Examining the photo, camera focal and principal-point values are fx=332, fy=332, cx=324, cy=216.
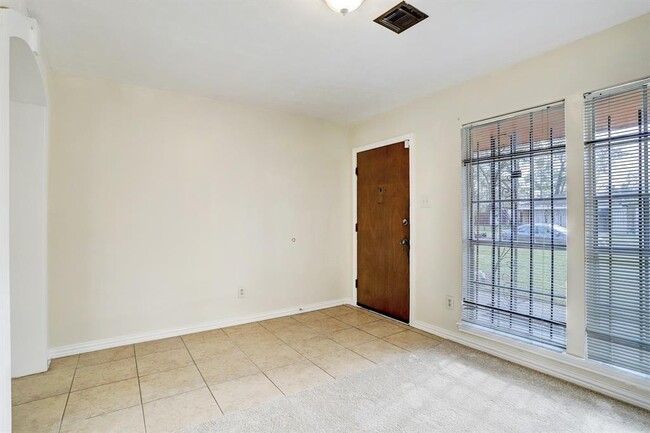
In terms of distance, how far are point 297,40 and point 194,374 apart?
2.67 meters

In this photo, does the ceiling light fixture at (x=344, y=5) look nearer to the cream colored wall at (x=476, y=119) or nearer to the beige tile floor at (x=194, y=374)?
the cream colored wall at (x=476, y=119)

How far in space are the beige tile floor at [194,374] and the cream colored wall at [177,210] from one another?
397 millimetres

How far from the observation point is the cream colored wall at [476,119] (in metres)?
2.30

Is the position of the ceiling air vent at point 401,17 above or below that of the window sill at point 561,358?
above

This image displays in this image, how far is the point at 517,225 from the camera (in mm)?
2799

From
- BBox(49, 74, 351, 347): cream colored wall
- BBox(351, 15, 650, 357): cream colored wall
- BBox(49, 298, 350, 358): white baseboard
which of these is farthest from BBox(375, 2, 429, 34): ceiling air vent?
BBox(49, 298, 350, 358): white baseboard

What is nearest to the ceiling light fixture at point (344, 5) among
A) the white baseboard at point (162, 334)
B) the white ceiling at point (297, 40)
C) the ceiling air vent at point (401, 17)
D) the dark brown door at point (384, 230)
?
the white ceiling at point (297, 40)

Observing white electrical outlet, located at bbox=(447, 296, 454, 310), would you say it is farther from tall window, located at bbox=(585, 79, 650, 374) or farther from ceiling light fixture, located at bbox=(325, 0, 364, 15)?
ceiling light fixture, located at bbox=(325, 0, 364, 15)

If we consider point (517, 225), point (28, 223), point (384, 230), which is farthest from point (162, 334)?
point (517, 225)

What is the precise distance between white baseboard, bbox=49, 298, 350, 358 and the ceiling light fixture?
321 cm

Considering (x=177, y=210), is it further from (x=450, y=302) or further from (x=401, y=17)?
(x=450, y=302)

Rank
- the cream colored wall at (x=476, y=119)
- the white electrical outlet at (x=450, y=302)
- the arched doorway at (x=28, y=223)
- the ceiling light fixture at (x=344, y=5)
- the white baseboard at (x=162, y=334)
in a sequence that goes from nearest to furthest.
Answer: the ceiling light fixture at (x=344, y=5)
the cream colored wall at (x=476, y=119)
the arched doorway at (x=28, y=223)
the white baseboard at (x=162, y=334)
the white electrical outlet at (x=450, y=302)

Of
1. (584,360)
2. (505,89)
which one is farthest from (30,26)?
(584,360)

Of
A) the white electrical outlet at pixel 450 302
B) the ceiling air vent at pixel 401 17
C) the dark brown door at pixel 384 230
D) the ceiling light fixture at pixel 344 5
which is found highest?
the ceiling air vent at pixel 401 17
